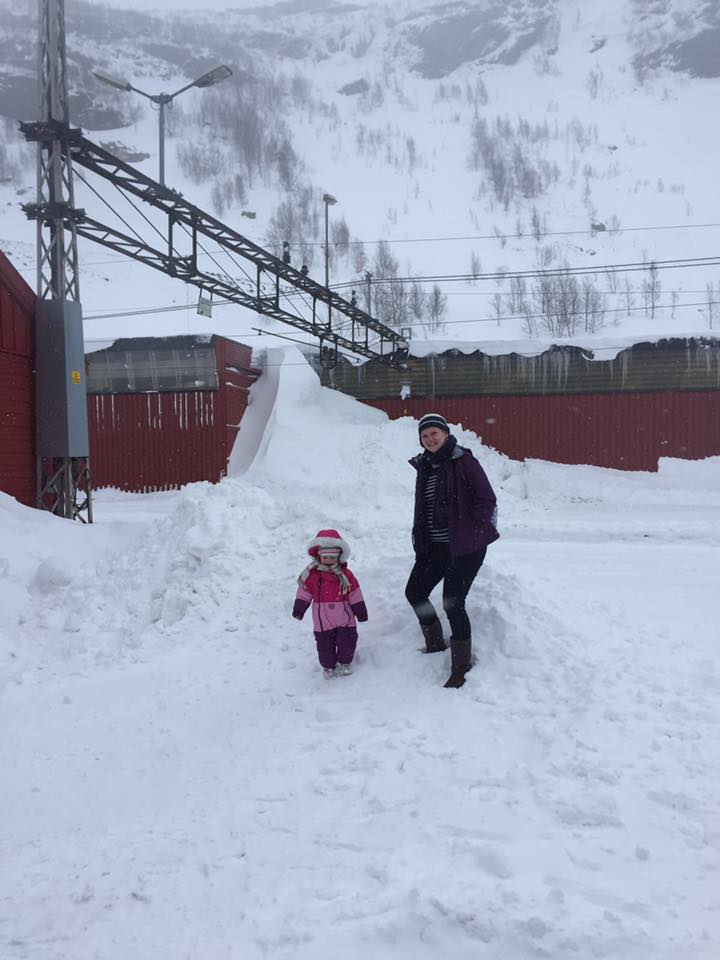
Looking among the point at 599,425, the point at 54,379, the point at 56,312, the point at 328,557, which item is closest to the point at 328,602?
the point at 328,557

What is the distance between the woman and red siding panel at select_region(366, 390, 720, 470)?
1416 cm

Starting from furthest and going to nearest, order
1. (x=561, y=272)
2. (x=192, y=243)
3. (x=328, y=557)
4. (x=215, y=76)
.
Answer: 1. (x=561, y=272)
2. (x=192, y=243)
3. (x=215, y=76)
4. (x=328, y=557)

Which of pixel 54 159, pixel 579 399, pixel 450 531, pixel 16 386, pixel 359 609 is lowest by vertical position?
pixel 359 609

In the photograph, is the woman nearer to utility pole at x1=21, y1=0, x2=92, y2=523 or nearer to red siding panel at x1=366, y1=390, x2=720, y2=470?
utility pole at x1=21, y1=0, x2=92, y2=523

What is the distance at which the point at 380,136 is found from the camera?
218 feet

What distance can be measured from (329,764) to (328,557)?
59.3 inches

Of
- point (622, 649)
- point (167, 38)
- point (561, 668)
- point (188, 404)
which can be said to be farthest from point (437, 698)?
point (167, 38)

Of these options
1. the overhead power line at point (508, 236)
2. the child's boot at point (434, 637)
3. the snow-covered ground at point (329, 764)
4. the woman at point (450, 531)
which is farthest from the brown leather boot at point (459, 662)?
the overhead power line at point (508, 236)

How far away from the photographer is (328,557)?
15.2ft

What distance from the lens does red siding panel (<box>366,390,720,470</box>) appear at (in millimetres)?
16875

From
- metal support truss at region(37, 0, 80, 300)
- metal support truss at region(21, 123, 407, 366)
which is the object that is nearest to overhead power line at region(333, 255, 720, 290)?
metal support truss at region(21, 123, 407, 366)

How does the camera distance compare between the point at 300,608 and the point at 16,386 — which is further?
the point at 16,386

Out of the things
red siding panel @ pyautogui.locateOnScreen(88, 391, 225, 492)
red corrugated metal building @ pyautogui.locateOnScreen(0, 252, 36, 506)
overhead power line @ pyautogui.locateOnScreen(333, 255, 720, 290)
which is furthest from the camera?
overhead power line @ pyautogui.locateOnScreen(333, 255, 720, 290)

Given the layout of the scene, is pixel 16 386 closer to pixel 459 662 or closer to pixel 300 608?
pixel 300 608
